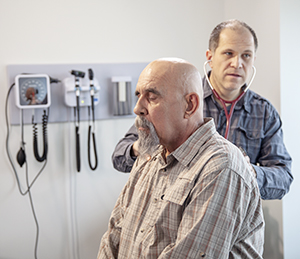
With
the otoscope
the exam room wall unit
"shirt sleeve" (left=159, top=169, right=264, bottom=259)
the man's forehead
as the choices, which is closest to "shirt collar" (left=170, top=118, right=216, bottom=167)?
"shirt sleeve" (left=159, top=169, right=264, bottom=259)

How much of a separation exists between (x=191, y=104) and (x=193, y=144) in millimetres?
122

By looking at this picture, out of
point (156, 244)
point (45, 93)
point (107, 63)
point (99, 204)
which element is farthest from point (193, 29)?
point (156, 244)

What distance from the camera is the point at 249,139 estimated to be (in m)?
1.64

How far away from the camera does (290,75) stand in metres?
1.96

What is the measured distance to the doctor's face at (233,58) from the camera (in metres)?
1.52

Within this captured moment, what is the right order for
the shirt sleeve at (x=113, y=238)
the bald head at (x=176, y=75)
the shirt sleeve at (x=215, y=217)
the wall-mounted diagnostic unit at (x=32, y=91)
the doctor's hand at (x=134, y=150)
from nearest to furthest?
the shirt sleeve at (x=215, y=217), the bald head at (x=176, y=75), the shirt sleeve at (x=113, y=238), the doctor's hand at (x=134, y=150), the wall-mounted diagnostic unit at (x=32, y=91)

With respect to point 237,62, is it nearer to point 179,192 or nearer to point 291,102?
point 291,102

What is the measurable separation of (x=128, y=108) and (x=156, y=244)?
53.8 inches

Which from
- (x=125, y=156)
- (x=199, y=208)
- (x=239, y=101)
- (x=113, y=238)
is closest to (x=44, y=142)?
(x=125, y=156)

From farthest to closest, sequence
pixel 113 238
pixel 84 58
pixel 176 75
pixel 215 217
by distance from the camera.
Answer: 1. pixel 84 58
2. pixel 113 238
3. pixel 176 75
4. pixel 215 217

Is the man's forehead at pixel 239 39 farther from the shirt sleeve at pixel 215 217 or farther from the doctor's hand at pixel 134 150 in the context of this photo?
the shirt sleeve at pixel 215 217

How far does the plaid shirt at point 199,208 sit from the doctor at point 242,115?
1.31 feet

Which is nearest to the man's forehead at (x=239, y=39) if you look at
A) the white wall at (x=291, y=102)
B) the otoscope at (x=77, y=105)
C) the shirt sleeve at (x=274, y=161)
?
the shirt sleeve at (x=274, y=161)

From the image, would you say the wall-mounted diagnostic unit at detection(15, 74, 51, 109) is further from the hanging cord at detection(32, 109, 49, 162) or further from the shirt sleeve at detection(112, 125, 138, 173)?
the shirt sleeve at detection(112, 125, 138, 173)
